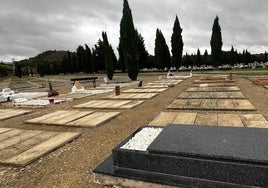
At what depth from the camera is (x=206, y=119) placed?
7234 millimetres

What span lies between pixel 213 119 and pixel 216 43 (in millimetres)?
46009

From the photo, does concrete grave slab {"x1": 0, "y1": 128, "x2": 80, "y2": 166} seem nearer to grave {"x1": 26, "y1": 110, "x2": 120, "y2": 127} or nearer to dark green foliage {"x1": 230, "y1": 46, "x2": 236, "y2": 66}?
grave {"x1": 26, "y1": 110, "x2": 120, "y2": 127}

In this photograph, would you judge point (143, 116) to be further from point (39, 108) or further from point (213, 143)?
point (39, 108)

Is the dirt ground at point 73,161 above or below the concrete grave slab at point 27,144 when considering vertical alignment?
below

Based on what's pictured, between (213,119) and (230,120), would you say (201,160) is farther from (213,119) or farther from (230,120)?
(213,119)

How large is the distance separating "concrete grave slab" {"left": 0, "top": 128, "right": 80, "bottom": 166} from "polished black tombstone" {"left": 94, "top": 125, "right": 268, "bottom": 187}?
2001 millimetres

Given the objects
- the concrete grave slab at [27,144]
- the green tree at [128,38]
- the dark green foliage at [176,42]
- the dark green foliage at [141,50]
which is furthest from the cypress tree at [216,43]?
the concrete grave slab at [27,144]

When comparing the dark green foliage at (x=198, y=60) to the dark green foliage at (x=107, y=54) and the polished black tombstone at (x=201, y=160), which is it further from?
the polished black tombstone at (x=201, y=160)

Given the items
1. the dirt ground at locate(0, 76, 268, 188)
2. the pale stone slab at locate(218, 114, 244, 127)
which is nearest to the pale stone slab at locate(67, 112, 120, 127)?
the dirt ground at locate(0, 76, 268, 188)

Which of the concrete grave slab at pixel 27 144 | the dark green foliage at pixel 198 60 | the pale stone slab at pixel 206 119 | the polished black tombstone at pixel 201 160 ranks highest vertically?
the dark green foliage at pixel 198 60

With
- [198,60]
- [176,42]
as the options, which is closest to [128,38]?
[176,42]

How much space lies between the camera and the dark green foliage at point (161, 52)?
53.8 m

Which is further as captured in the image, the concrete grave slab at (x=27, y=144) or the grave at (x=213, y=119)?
the grave at (x=213, y=119)

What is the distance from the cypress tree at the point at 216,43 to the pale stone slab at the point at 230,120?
45.4 metres
